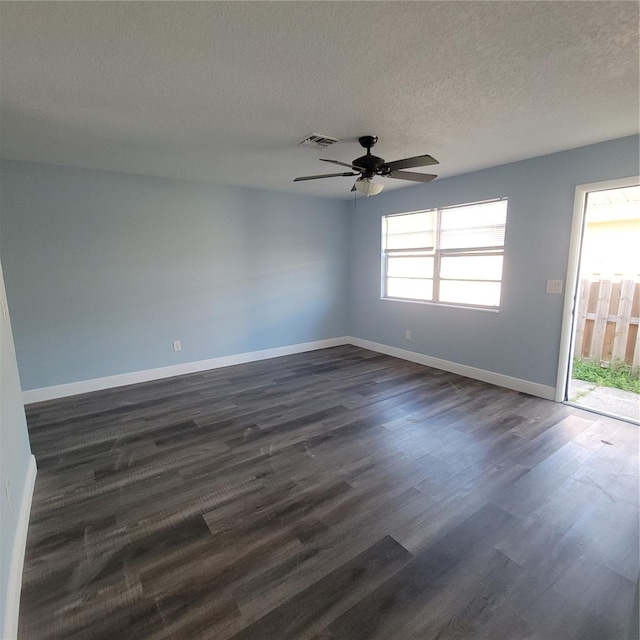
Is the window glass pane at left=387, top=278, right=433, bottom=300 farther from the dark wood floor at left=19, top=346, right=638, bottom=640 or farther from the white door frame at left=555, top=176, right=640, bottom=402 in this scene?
the dark wood floor at left=19, top=346, right=638, bottom=640

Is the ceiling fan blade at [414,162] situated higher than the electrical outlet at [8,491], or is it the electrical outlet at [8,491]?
the ceiling fan blade at [414,162]

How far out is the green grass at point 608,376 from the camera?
3.88m

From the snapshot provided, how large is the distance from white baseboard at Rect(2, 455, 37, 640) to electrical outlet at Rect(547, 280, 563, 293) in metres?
4.40

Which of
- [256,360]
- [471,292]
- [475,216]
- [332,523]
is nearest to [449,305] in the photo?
[471,292]

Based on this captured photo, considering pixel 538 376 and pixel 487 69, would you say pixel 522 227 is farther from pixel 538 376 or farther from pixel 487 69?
pixel 487 69

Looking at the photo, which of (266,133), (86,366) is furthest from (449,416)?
(86,366)

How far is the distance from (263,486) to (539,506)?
5.62ft

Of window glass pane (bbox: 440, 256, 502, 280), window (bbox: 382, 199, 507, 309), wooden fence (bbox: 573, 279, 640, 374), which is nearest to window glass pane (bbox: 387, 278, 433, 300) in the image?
window (bbox: 382, 199, 507, 309)

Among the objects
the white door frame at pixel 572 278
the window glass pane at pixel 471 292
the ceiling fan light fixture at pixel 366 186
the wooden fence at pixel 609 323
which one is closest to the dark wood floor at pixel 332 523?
the white door frame at pixel 572 278

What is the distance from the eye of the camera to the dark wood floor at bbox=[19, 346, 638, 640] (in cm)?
137

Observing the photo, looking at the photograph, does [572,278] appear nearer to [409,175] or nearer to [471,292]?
[471,292]

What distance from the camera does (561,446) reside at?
262 cm

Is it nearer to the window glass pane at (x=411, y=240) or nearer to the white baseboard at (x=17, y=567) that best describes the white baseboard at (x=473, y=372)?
the window glass pane at (x=411, y=240)

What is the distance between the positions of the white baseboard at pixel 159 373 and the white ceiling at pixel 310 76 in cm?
238
